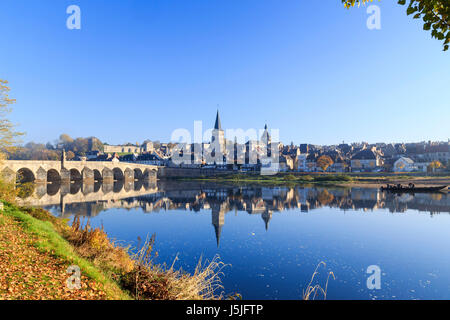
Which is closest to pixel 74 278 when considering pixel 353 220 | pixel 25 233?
pixel 25 233

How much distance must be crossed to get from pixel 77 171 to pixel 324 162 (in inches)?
2805

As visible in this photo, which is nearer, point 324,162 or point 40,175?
point 40,175

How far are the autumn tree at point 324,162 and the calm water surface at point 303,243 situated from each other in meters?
61.7

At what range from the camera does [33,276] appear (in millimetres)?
A: 6363

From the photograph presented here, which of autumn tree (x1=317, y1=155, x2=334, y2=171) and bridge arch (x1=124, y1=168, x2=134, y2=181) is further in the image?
autumn tree (x1=317, y1=155, x2=334, y2=171)

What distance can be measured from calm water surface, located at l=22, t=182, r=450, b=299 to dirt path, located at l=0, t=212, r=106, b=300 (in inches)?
188

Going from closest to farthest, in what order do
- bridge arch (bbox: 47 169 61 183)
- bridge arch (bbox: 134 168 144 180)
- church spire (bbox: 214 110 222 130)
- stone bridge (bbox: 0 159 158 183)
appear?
1. stone bridge (bbox: 0 159 158 183)
2. bridge arch (bbox: 47 169 61 183)
3. bridge arch (bbox: 134 168 144 180)
4. church spire (bbox: 214 110 222 130)

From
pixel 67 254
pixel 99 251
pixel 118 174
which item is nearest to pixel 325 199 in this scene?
pixel 99 251

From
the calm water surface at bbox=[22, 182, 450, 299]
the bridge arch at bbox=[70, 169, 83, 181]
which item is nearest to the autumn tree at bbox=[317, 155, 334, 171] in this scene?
the calm water surface at bbox=[22, 182, 450, 299]

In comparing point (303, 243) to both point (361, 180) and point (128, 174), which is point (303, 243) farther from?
point (128, 174)

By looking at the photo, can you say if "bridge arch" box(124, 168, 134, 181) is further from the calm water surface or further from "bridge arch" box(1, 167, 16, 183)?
"bridge arch" box(1, 167, 16, 183)

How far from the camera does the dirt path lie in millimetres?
5594
